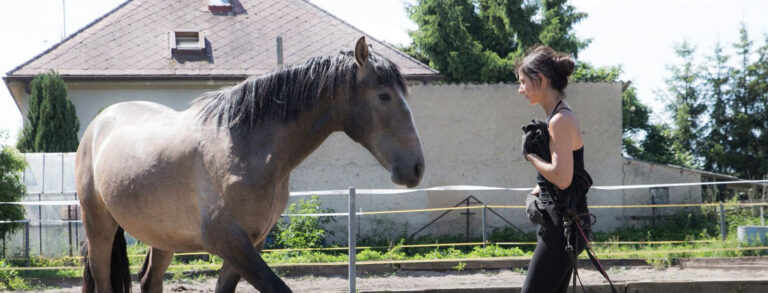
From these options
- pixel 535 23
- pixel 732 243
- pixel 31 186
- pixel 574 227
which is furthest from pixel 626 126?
pixel 574 227

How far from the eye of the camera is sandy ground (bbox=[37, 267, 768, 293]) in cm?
782

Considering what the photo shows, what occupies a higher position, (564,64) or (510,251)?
(564,64)

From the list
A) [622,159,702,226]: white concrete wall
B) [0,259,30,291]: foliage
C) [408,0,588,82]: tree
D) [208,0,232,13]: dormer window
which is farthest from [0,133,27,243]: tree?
[408,0,588,82]: tree

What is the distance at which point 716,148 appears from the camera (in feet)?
90.9

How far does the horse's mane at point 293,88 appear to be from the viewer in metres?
3.53

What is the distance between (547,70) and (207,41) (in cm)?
1709

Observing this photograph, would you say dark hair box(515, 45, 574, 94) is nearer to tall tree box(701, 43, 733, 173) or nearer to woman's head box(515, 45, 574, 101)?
woman's head box(515, 45, 574, 101)

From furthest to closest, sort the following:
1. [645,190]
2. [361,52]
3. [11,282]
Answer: [645,190] < [11,282] < [361,52]

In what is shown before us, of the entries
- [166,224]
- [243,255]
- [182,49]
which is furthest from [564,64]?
[182,49]

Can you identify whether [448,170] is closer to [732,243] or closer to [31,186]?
[732,243]

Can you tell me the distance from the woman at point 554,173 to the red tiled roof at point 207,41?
46.0 feet

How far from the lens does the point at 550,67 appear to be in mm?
3438

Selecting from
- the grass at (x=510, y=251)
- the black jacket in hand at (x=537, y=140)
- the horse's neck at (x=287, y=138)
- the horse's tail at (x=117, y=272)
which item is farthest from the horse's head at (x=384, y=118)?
the grass at (x=510, y=251)

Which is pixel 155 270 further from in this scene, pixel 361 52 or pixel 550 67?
pixel 550 67
